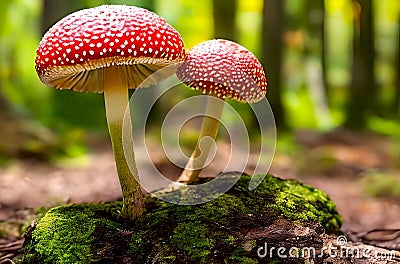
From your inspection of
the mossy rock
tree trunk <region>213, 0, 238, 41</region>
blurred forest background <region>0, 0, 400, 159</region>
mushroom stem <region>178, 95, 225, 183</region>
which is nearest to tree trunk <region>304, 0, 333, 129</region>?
blurred forest background <region>0, 0, 400, 159</region>

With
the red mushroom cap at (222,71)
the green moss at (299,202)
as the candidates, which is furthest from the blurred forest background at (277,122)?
the red mushroom cap at (222,71)

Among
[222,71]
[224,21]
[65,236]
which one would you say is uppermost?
[224,21]

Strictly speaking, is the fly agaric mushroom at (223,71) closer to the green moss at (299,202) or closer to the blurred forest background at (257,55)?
the green moss at (299,202)

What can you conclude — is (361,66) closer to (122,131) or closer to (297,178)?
(297,178)

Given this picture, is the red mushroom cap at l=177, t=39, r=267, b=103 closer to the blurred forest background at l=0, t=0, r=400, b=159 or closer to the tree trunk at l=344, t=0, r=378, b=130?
the blurred forest background at l=0, t=0, r=400, b=159

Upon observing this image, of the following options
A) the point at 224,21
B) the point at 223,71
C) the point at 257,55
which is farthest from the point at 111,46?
the point at 257,55
